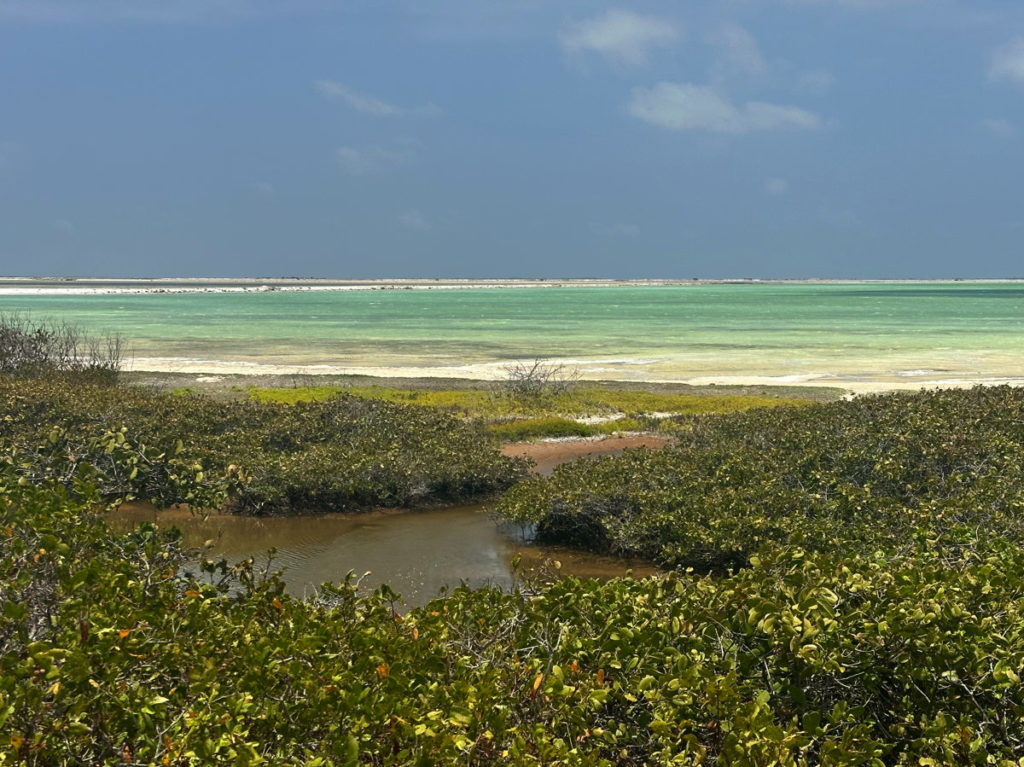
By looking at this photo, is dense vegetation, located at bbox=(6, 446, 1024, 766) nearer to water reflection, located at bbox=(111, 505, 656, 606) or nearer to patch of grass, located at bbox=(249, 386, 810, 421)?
water reflection, located at bbox=(111, 505, 656, 606)

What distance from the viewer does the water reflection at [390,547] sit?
11547 millimetres

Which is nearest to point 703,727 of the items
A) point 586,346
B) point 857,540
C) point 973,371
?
point 857,540

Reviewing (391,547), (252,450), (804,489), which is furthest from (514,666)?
(252,450)

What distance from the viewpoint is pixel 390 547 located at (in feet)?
42.2

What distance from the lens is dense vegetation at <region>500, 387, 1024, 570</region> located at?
10.1 metres

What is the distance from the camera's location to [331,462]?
569 inches

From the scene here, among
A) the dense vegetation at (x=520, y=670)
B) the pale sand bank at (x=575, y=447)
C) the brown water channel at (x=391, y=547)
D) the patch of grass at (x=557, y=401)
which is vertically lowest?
the brown water channel at (x=391, y=547)

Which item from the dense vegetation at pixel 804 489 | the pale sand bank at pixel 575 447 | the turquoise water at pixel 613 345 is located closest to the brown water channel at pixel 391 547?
the dense vegetation at pixel 804 489

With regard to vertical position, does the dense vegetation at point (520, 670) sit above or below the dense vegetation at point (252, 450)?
above

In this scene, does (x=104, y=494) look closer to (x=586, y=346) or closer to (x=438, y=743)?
(x=438, y=743)

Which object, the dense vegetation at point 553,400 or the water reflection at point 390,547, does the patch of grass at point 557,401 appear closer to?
the dense vegetation at point 553,400

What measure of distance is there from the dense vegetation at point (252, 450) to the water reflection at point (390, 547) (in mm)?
492

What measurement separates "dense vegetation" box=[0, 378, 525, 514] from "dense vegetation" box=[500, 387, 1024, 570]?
217 centimetres

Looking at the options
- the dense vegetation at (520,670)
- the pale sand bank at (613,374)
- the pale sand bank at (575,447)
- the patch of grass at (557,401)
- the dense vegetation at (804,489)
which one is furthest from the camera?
the pale sand bank at (613,374)
